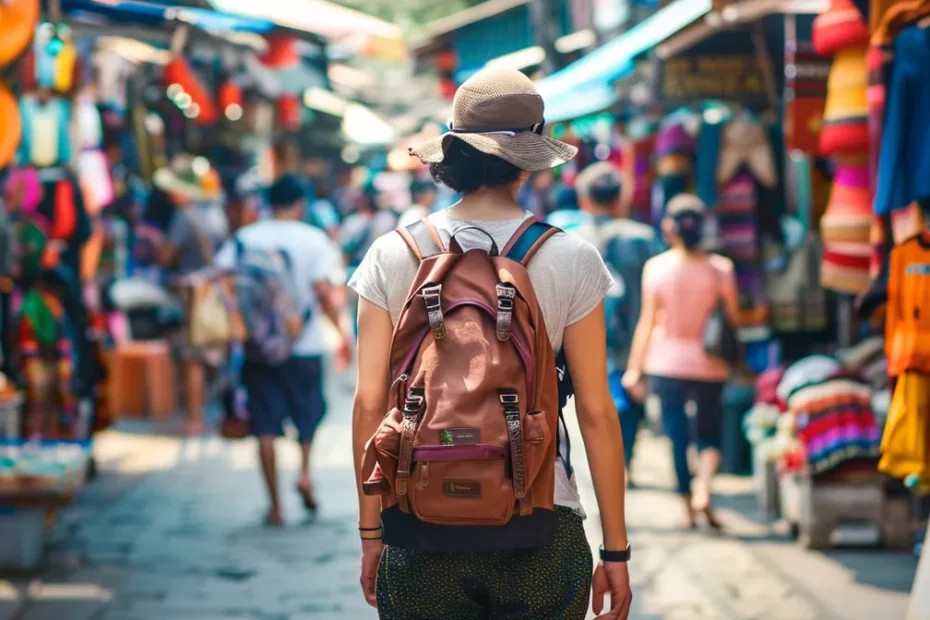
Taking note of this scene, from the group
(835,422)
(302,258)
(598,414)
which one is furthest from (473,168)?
(302,258)

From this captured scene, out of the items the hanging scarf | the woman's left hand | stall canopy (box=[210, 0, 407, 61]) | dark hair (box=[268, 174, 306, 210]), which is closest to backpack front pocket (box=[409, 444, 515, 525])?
the woman's left hand

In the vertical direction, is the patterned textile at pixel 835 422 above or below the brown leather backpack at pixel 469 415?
below

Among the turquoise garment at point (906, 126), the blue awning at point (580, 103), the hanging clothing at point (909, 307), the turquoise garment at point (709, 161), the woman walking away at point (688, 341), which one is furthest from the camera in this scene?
the blue awning at point (580, 103)

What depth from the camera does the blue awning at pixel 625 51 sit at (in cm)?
880

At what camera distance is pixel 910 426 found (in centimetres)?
552

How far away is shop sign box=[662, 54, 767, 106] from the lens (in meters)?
10.1

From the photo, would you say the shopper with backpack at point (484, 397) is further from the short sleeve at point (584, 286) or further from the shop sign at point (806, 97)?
the shop sign at point (806, 97)

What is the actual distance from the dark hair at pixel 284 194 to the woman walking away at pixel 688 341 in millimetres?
2214

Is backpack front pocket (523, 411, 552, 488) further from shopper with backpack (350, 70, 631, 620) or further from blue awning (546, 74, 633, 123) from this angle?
blue awning (546, 74, 633, 123)

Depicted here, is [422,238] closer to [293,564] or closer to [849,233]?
[849,233]

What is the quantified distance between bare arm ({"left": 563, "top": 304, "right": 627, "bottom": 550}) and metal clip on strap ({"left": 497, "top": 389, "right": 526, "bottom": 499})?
33cm

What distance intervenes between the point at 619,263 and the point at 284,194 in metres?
2.21

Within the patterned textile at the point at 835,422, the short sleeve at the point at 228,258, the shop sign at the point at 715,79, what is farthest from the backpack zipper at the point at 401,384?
the shop sign at the point at 715,79

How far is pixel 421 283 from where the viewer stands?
289 cm
